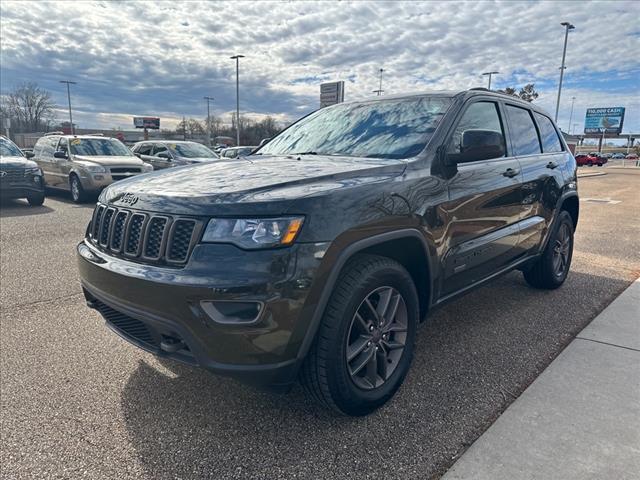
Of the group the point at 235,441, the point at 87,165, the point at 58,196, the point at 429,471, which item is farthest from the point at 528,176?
the point at 58,196

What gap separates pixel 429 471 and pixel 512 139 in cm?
284

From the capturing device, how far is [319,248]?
207 centimetres

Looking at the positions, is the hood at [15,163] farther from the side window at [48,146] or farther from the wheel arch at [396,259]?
the wheel arch at [396,259]

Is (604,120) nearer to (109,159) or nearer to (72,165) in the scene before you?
(109,159)

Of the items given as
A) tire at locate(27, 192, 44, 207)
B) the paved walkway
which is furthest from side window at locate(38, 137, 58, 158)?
the paved walkway

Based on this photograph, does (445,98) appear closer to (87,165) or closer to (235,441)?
(235,441)

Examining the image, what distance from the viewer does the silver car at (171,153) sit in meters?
13.5

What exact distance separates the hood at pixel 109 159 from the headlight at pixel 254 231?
1032cm

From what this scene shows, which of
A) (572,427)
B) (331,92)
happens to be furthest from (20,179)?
(331,92)

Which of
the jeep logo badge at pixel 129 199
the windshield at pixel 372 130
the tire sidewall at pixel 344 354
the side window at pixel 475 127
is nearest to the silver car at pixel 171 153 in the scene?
the windshield at pixel 372 130

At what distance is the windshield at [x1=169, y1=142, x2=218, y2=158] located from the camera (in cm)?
1371

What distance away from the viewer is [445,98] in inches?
127

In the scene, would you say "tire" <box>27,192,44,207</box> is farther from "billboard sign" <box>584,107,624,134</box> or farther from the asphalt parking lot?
"billboard sign" <box>584,107,624,134</box>

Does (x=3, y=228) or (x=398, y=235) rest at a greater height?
(x=398, y=235)
